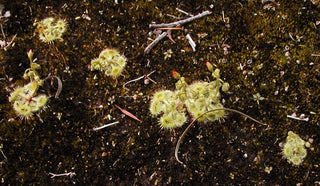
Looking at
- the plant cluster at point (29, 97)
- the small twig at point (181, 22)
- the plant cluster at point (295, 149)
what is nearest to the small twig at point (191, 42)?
the small twig at point (181, 22)

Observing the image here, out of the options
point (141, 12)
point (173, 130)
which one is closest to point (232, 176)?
point (173, 130)

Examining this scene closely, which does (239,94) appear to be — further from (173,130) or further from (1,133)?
(1,133)

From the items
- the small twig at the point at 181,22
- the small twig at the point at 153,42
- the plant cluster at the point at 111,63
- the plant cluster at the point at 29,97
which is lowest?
the plant cluster at the point at 29,97

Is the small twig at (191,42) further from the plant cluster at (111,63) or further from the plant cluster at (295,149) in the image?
the plant cluster at (295,149)

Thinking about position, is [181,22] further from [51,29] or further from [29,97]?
[29,97]

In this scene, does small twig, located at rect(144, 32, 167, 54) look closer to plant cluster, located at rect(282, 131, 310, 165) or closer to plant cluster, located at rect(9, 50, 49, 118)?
plant cluster, located at rect(9, 50, 49, 118)

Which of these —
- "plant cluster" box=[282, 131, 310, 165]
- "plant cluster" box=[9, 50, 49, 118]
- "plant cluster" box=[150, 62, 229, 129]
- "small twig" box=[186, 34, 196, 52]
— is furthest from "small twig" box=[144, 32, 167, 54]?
"plant cluster" box=[282, 131, 310, 165]

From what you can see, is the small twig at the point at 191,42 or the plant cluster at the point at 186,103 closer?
the plant cluster at the point at 186,103
